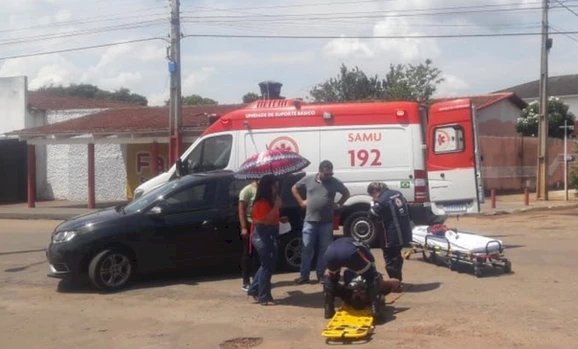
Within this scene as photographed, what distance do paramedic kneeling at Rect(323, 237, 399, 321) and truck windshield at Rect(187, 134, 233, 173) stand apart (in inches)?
284

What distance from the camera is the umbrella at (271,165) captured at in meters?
11.2

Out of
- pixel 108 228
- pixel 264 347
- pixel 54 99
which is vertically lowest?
pixel 264 347

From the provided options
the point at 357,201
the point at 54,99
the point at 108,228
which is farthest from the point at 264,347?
the point at 54,99

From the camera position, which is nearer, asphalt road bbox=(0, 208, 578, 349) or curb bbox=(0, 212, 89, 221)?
asphalt road bbox=(0, 208, 578, 349)

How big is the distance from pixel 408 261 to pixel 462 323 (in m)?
4.51

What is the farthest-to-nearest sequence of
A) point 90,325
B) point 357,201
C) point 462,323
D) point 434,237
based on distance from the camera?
point 357,201 → point 434,237 → point 90,325 → point 462,323

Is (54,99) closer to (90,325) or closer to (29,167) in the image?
(29,167)

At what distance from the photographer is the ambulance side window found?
50.4 feet

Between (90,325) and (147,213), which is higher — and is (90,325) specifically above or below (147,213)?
below

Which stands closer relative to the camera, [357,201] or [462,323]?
[462,323]

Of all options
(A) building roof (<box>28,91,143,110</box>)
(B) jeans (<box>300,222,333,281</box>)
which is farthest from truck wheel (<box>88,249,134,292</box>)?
(A) building roof (<box>28,91,143,110</box>)

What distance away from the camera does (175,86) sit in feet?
88.0

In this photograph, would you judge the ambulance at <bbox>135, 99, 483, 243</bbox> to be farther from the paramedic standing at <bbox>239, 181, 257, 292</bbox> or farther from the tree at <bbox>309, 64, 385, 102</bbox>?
the tree at <bbox>309, 64, 385, 102</bbox>

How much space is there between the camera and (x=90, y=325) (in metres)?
9.57
